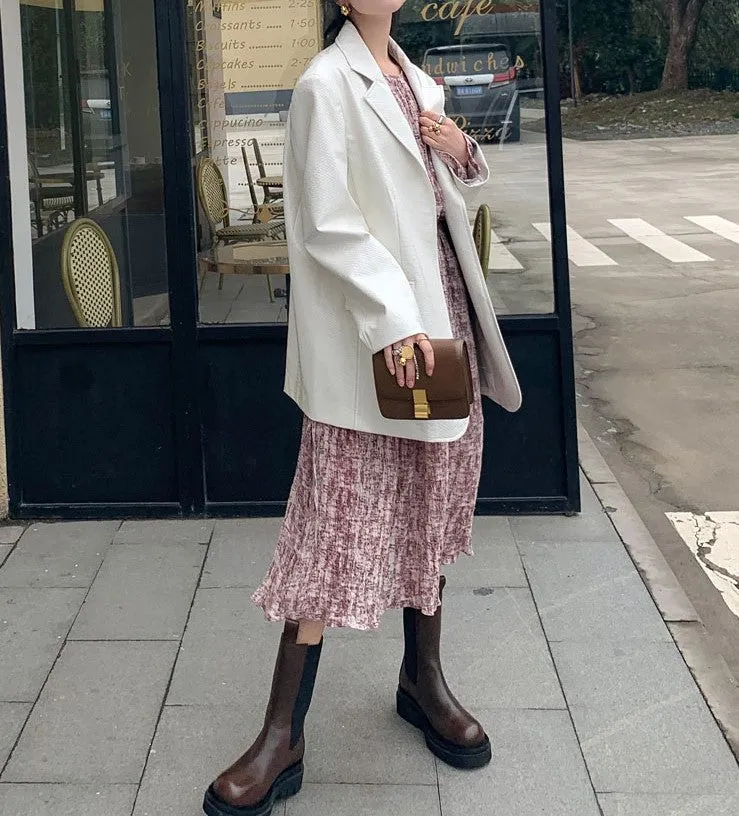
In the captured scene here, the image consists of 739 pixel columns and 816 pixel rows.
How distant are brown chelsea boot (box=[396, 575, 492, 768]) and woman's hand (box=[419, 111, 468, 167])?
1054 mm

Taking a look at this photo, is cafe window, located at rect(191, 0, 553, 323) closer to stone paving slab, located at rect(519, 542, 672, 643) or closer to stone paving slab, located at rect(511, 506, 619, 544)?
stone paving slab, located at rect(511, 506, 619, 544)

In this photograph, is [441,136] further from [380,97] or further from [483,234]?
[483,234]

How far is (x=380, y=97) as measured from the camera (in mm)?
2459

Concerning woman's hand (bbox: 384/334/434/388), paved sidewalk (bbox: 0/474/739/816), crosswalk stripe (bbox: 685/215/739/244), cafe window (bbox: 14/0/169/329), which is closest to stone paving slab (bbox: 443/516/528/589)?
paved sidewalk (bbox: 0/474/739/816)

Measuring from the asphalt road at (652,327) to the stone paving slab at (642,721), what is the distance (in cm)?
35

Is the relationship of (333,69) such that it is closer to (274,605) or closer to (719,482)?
(274,605)

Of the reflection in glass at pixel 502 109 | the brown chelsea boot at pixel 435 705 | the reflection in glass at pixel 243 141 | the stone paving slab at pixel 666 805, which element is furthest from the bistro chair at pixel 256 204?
the stone paving slab at pixel 666 805

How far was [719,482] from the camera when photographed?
17.6ft

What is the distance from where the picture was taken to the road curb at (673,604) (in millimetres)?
3223

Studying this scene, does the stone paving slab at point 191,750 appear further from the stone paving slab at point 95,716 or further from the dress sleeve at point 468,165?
the dress sleeve at point 468,165

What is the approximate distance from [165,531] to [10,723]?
54.3 inches

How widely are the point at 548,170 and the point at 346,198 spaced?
2102 millimetres

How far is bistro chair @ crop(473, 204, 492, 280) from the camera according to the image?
428 cm

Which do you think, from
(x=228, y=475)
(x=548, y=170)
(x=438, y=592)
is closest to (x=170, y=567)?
(x=228, y=475)
